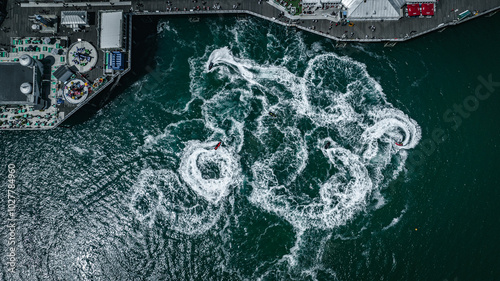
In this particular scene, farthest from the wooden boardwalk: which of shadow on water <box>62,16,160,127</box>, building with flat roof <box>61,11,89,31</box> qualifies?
shadow on water <box>62,16,160,127</box>

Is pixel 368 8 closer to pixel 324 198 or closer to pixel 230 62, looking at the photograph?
pixel 230 62

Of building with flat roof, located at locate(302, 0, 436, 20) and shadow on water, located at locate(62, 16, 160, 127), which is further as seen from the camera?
shadow on water, located at locate(62, 16, 160, 127)

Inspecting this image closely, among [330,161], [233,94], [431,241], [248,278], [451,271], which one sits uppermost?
[233,94]

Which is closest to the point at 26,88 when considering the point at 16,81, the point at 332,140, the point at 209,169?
the point at 16,81

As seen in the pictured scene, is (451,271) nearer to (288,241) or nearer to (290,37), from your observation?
(288,241)

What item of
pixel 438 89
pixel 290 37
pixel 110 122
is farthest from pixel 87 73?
pixel 438 89

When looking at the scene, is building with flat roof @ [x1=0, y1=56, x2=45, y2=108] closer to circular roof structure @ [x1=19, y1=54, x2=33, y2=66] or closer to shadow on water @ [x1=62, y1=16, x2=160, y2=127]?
circular roof structure @ [x1=19, y1=54, x2=33, y2=66]
